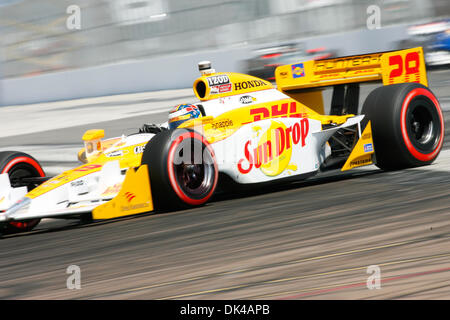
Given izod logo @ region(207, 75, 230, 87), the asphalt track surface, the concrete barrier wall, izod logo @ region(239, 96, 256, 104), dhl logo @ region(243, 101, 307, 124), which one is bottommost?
the asphalt track surface

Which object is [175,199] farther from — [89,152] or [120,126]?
[120,126]

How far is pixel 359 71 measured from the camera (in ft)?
29.1

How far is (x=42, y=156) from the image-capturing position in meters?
13.0

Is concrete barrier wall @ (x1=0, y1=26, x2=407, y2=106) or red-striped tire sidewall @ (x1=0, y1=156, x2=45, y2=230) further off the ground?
concrete barrier wall @ (x1=0, y1=26, x2=407, y2=106)

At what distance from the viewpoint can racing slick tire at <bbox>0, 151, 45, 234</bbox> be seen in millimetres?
7242

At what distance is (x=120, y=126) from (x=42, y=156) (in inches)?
156

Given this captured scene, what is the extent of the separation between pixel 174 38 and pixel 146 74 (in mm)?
1675

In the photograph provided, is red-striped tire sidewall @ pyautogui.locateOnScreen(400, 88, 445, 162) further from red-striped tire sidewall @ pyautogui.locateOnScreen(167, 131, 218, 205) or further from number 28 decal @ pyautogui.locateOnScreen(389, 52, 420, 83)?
red-striped tire sidewall @ pyautogui.locateOnScreen(167, 131, 218, 205)

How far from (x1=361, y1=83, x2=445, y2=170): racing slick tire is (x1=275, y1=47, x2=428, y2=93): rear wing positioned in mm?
370

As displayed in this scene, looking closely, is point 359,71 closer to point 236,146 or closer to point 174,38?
point 236,146

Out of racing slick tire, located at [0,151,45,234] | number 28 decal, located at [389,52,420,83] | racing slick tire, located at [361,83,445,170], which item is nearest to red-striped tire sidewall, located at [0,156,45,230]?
racing slick tire, located at [0,151,45,234]

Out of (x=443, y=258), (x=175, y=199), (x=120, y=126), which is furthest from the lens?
(x=120, y=126)
